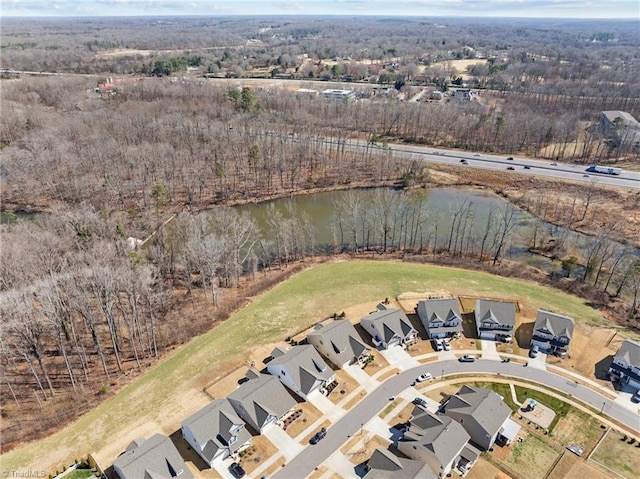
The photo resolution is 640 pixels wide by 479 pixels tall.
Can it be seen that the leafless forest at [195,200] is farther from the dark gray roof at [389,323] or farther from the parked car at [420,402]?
the parked car at [420,402]

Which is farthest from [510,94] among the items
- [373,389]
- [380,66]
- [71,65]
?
[71,65]

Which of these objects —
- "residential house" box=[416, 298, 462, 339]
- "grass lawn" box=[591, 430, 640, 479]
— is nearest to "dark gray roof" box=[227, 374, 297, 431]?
"residential house" box=[416, 298, 462, 339]

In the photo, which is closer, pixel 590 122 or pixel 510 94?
pixel 590 122

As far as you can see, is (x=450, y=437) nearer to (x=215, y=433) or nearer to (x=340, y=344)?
(x=340, y=344)

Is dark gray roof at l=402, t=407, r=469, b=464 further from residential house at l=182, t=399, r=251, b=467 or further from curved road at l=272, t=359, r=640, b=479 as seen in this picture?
residential house at l=182, t=399, r=251, b=467

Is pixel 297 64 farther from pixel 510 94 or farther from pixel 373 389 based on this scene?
pixel 373 389

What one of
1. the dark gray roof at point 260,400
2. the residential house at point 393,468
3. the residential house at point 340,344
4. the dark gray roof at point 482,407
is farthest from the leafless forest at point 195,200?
the dark gray roof at point 482,407

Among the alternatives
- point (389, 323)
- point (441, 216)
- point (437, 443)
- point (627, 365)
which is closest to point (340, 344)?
point (389, 323)
